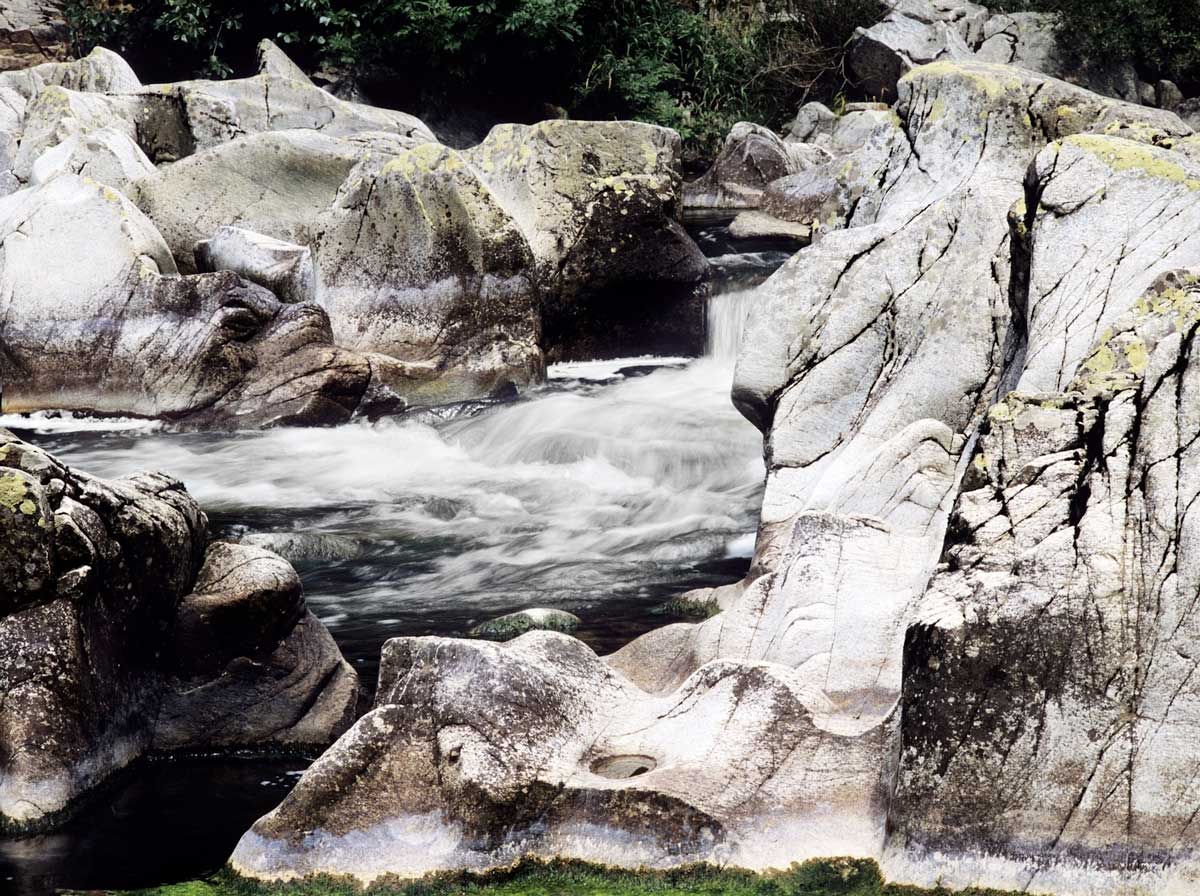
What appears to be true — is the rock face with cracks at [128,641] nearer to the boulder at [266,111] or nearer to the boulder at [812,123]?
the boulder at [266,111]

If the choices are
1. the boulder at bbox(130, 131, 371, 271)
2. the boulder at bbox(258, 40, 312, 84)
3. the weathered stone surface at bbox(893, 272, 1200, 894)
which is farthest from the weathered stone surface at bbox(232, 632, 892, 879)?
the boulder at bbox(258, 40, 312, 84)

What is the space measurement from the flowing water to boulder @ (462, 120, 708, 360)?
41cm

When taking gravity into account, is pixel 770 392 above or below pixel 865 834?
above

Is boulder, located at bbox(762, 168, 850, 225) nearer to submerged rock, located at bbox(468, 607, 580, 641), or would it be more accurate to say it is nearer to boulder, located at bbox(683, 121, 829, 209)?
boulder, located at bbox(683, 121, 829, 209)

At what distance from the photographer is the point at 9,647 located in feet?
16.9

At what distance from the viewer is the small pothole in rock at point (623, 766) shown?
185 inches

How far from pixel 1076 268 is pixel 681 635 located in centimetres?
247

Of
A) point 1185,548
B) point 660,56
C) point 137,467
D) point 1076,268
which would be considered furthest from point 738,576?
point 660,56

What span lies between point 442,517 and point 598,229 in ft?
16.3

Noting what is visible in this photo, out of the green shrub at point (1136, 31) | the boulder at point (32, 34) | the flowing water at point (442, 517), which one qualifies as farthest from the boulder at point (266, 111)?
the green shrub at point (1136, 31)

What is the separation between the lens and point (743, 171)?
2150 cm

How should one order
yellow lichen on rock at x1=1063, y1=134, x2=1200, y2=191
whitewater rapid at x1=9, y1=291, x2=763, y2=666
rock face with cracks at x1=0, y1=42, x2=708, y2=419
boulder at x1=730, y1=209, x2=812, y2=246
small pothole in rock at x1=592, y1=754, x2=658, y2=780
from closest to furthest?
small pothole in rock at x1=592, y1=754, x2=658, y2=780 → yellow lichen on rock at x1=1063, y1=134, x2=1200, y2=191 → whitewater rapid at x1=9, y1=291, x2=763, y2=666 → rock face with cracks at x1=0, y1=42, x2=708, y2=419 → boulder at x1=730, y1=209, x2=812, y2=246

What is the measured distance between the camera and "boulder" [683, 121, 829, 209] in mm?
21328

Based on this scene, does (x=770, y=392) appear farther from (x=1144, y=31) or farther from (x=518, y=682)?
(x=1144, y=31)
